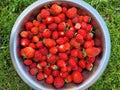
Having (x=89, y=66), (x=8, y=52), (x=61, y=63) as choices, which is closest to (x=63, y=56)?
(x=61, y=63)

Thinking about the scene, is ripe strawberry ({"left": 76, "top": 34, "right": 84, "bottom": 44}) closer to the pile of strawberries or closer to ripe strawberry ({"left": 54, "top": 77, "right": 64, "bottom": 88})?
the pile of strawberries

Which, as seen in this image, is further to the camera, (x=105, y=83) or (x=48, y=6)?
(x=105, y=83)

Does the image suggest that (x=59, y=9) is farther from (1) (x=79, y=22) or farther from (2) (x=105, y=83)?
(2) (x=105, y=83)

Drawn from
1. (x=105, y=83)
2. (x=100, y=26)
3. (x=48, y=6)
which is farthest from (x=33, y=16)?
(x=105, y=83)

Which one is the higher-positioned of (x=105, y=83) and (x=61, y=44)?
(x=61, y=44)

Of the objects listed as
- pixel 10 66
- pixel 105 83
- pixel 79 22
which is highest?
pixel 79 22

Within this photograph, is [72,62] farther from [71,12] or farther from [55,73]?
[71,12]

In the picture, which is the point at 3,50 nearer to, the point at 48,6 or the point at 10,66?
the point at 10,66
